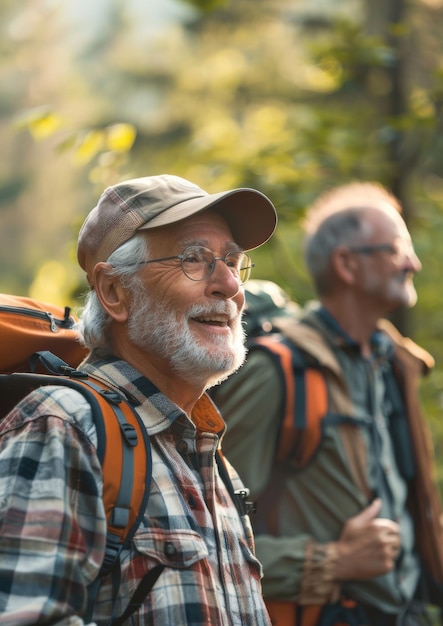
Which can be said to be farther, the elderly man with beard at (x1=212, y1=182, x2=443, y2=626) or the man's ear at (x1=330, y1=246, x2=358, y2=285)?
the man's ear at (x1=330, y1=246, x2=358, y2=285)

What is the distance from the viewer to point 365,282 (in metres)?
5.13

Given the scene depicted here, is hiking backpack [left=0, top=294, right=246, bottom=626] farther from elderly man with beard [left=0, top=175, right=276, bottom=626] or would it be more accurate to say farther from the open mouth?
the open mouth

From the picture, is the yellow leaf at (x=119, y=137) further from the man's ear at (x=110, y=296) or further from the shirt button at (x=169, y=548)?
the shirt button at (x=169, y=548)

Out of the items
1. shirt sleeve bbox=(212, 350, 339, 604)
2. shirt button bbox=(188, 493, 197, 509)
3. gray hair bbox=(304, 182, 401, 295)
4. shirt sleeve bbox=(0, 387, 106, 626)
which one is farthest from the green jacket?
shirt sleeve bbox=(0, 387, 106, 626)

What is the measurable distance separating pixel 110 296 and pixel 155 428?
466 millimetres

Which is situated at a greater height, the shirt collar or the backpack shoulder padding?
the backpack shoulder padding

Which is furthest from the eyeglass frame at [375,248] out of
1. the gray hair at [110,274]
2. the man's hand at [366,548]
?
the gray hair at [110,274]

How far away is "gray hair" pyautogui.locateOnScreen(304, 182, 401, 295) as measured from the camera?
5.25 metres

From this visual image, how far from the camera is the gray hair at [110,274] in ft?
8.94

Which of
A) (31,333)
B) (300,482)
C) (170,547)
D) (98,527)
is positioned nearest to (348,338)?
(300,482)

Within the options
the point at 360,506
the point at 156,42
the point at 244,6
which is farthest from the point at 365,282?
the point at 156,42

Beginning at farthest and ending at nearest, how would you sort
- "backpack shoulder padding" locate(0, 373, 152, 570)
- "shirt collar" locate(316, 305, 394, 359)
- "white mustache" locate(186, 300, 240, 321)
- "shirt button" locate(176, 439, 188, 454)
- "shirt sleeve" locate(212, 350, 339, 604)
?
"shirt collar" locate(316, 305, 394, 359)
"shirt sleeve" locate(212, 350, 339, 604)
"white mustache" locate(186, 300, 240, 321)
"shirt button" locate(176, 439, 188, 454)
"backpack shoulder padding" locate(0, 373, 152, 570)

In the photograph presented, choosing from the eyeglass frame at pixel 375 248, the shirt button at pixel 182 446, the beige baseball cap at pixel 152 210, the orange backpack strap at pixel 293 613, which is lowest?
the orange backpack strap at pixel 293 613

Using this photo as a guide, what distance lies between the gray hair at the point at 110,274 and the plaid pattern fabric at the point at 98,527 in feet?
0.43
